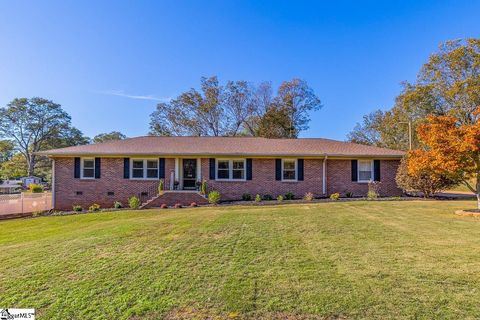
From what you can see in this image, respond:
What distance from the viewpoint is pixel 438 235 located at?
20.3 feet

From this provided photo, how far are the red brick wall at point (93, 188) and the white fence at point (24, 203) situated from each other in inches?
21.6

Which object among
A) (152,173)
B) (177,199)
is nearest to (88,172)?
(152,173)

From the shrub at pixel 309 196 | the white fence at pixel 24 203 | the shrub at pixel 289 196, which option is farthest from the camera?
the shrub at pixel 289 196

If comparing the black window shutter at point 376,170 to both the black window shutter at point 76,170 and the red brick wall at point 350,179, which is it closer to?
the red brick wall at point 350,179

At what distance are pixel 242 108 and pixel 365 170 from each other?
65.5 feet

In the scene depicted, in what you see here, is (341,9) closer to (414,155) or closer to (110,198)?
(414,155)

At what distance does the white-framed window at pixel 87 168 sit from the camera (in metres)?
15.6

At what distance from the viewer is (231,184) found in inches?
617

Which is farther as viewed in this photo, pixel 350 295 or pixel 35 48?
pixel 35 48

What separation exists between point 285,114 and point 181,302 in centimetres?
3064

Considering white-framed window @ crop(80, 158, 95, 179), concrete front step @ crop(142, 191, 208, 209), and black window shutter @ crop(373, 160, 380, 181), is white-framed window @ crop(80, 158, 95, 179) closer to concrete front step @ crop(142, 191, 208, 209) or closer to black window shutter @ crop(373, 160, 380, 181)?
concrete front step @ crop(142, 191, 208, 209)

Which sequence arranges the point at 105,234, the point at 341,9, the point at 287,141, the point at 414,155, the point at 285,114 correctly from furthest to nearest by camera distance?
the point at 285,114
the point at 287,141
the point at 341,9
the point at 414,155
the point at 105,234

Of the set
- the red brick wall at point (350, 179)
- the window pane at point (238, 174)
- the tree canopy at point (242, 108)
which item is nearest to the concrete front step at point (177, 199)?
the window pane at point (238, 174)

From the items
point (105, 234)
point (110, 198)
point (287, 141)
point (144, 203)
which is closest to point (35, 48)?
point (110, 198)
